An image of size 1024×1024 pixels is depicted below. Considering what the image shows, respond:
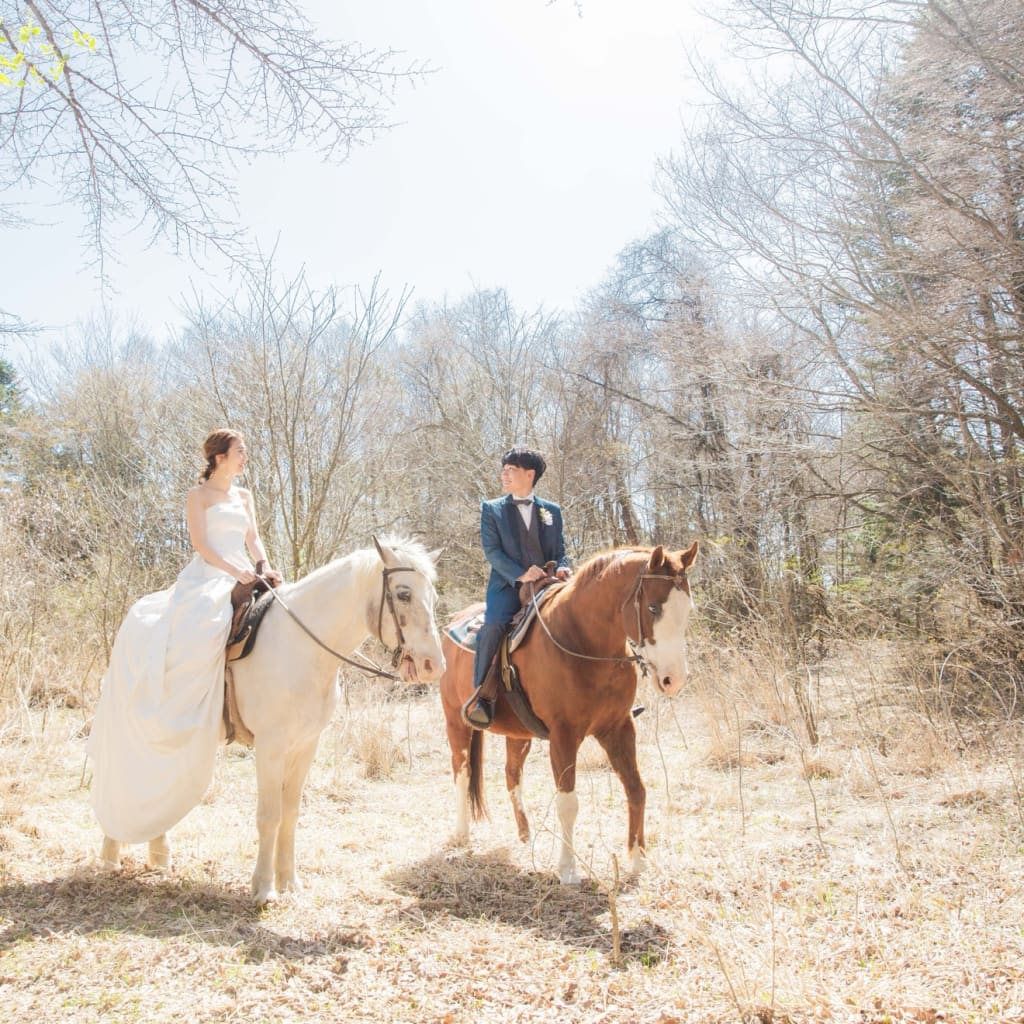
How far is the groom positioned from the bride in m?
1.52

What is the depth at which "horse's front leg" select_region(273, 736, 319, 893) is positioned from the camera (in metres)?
4.19

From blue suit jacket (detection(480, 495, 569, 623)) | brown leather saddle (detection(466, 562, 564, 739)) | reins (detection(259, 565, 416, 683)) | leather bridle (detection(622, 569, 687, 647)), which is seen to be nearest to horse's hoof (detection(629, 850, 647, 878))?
brown leather saddle (detection(466, 562, 564, 739))

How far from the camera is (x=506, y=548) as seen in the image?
17.1ft

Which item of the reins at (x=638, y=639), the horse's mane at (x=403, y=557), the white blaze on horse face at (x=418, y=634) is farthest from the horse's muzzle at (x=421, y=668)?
the reins at (x=638, y=639)

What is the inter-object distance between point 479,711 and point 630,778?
3.17 feet

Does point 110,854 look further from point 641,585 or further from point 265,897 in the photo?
point 641,585

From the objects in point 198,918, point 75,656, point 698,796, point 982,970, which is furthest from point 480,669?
point 75,656

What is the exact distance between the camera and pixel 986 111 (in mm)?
6121

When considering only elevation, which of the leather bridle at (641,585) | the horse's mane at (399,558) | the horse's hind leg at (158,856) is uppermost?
the horse's mane at (399,558)

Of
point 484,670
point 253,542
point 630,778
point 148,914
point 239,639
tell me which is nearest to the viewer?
point 148,914

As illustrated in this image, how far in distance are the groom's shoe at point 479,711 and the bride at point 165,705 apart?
57.7 inches

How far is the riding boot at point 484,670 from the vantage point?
15.9 feet

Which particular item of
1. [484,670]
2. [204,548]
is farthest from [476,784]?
[204,548]

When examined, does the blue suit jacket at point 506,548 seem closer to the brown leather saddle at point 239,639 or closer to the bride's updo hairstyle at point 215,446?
the brown leather saddle at point 239,639
